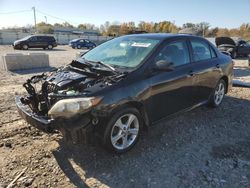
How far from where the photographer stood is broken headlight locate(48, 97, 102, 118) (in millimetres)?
3264

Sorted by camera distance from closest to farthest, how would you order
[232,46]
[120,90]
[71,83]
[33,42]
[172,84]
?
[120,90]
[71,83]
[172,84]
[232,46]
[33,42]

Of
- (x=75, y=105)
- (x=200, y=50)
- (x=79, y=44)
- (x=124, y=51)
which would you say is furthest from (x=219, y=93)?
(x=79, y=44)

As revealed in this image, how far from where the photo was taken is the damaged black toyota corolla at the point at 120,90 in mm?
3344

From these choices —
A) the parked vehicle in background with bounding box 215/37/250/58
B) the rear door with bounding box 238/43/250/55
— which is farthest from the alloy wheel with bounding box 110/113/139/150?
the rear door with bounding box 238/43/250/55

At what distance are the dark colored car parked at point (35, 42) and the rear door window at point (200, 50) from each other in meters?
26.3

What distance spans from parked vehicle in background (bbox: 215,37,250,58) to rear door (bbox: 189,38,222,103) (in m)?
14.6

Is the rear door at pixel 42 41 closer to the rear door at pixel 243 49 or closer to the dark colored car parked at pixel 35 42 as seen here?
the dark colored car parked at pixel 35 42

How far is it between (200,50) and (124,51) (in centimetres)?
174

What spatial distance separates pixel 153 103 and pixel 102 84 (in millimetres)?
944

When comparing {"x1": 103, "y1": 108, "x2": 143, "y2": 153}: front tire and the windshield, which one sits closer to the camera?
{"x1": 103, "y1": 108, "x2": 143, "y2": 153}: front tire

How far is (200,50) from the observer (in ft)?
17.3

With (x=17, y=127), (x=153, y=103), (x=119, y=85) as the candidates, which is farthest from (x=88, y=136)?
(x=17, y=127)

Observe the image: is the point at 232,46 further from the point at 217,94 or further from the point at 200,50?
the point at 200,50

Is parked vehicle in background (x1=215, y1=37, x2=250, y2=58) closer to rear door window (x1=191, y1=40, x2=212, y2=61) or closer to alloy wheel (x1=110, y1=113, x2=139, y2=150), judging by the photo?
rear door window (x1=191, y1=40, x2=212, y2=61)
